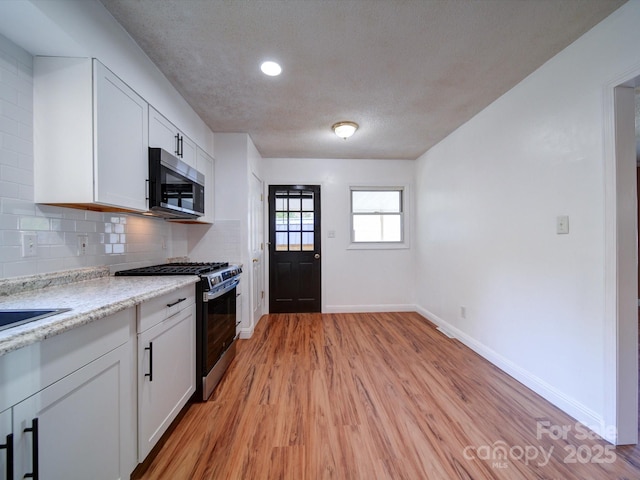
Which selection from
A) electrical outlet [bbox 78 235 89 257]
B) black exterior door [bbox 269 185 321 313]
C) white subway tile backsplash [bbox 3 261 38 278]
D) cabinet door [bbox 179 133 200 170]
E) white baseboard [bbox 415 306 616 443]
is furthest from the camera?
black exterior door [bbox 269 185 321 313]

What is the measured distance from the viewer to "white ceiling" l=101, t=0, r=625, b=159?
1424mm

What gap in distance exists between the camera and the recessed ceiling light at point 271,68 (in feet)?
6.08

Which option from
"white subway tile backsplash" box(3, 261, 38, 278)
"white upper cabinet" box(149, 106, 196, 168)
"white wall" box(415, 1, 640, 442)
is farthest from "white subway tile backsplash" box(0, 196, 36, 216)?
"white wall" box(415, 1, 640, 442)

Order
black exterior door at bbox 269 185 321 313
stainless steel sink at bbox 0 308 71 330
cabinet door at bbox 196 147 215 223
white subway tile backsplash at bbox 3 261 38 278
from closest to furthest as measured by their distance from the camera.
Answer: stainless steel sink at bbox 0 308 71 330 → white subway tile backsplash at bbox 3 261 38 278 → cabinet door at bbox 196 147 215 223 → black exterior door at bbox 269 185 321 313

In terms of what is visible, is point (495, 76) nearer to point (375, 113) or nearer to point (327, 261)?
point (375, 113)

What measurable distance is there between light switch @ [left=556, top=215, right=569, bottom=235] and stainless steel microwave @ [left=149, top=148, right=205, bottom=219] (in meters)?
2.81

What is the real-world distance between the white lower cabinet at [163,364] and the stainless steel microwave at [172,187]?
680mm

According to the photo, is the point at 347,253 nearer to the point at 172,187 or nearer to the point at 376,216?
the point at 376,216

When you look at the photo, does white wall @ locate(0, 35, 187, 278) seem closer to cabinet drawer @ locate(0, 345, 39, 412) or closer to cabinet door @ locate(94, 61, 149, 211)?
cabinet door @ locate(94, 61, 149, 211)

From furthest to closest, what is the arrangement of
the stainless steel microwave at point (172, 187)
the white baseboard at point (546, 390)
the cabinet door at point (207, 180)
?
the cabinet door at point (207, 180) → the stainless steel microwave at point (172, 187) → the white baseboard at point (546, 390)

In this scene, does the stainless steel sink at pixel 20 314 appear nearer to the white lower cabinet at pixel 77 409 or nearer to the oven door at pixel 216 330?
the white lower cabinet at pixel 77 409

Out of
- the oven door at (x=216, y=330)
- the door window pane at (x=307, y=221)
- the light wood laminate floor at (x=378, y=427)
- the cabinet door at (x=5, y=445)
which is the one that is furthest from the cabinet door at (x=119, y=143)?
the door window pane at (x=307, y=221)

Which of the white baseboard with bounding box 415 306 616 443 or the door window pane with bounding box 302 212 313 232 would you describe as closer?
the white baseboard with bounding box 415 306 616 443

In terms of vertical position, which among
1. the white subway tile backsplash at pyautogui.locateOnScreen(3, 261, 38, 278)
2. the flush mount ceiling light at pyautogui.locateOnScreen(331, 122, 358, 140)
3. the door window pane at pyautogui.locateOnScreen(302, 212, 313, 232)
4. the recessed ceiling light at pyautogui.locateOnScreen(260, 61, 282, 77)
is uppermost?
the recessed ceiling light at pyautogui.locateOnScreen(260, 61, 282, 77)
